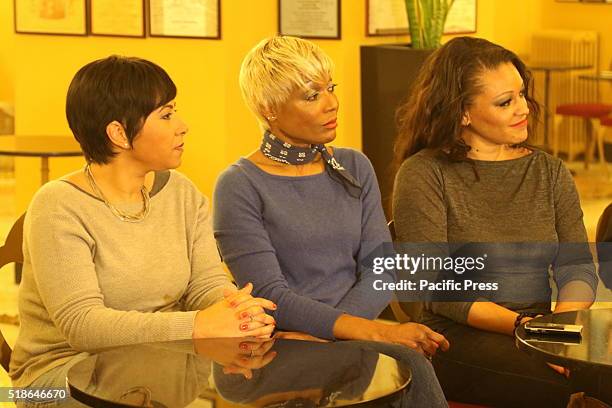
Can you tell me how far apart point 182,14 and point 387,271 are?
3.35m

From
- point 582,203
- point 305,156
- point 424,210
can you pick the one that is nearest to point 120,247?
point 305,156

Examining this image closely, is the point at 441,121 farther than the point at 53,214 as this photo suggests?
Yes

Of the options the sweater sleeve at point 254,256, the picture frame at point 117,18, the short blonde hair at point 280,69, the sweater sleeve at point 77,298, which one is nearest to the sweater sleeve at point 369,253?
the sweater sleeve at point 254,256

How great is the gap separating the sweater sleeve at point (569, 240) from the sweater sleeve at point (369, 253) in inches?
18.1

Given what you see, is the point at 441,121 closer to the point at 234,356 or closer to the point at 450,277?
the point at 450,277

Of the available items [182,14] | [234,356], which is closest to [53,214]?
[234,356]

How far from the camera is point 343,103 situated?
6.20m

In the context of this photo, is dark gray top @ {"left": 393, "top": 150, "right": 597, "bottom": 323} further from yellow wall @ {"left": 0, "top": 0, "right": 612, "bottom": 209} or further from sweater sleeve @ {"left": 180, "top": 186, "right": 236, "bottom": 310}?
yellow wall @ {"left": 0, "top": 0, "right": 612, "bottom": 209}

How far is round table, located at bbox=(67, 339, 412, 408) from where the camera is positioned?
198 centimetres

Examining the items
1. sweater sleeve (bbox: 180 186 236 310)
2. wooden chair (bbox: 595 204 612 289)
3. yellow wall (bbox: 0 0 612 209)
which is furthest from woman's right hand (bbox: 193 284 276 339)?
yellow wall (bbox: 0 0 612 209)

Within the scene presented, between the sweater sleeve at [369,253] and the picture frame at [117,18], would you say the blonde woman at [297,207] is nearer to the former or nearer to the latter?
the sweater sleeve at [369,253]

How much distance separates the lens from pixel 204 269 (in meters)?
2.63

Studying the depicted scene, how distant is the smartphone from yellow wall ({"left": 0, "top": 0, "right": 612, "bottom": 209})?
140 inches

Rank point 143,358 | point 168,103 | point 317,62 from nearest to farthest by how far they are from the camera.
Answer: point 143,358, point 168,103, point 317,62
